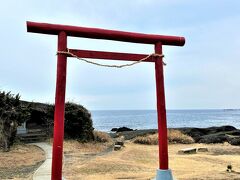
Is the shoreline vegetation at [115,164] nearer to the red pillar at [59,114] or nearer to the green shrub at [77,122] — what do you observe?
the green shrub at [77,122]

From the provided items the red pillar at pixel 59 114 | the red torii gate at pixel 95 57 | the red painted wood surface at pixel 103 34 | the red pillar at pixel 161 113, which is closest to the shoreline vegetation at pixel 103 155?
the red pillar at pixel 161 113

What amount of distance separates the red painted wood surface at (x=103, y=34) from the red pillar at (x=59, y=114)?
17cm

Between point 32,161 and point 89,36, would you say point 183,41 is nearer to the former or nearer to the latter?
point 89,36

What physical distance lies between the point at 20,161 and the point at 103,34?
1138 cm

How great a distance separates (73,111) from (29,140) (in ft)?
11.4

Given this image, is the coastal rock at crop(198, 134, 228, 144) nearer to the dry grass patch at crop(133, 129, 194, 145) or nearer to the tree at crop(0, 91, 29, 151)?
the dry grass patch at crop(133, 129, 194, 145)

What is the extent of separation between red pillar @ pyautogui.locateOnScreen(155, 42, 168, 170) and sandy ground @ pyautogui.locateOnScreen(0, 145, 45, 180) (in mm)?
6132

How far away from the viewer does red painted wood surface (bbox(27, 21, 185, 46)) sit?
7996 mm

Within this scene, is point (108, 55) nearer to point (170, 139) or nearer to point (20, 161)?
point (20, 161)

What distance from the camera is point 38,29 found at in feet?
26.1

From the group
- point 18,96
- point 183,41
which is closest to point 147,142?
point 18,96

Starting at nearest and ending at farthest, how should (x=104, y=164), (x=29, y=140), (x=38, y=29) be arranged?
(x=38, y=29) < (x=104, y=164) < (x=29, y=140)

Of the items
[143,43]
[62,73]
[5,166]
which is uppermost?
[143,43]

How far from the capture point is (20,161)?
18.2 m
